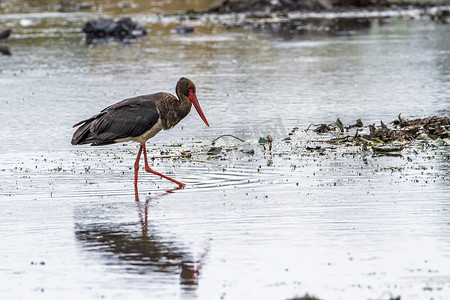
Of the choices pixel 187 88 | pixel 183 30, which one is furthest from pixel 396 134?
pixel 183 30

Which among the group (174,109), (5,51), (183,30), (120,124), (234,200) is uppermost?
(183,30)

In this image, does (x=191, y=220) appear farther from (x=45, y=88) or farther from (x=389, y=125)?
(x=45, y=88)

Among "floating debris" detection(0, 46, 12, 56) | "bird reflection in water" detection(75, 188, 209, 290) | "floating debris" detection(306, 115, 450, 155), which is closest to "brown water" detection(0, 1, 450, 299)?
"bird reflection in water" detection(75, 188, 209, 290)

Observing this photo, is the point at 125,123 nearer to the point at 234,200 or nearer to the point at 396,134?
the point at 234,200

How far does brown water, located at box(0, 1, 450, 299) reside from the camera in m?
7.34

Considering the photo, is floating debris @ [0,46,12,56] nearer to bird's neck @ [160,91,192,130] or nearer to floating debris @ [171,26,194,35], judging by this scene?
floating debris @ [171,26,194,35]

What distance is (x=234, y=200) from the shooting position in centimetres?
1005

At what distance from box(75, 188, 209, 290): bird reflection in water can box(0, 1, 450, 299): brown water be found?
0.02m

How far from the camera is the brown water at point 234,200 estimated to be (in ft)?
24.1

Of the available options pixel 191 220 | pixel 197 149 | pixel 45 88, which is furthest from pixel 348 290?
pixel 45 88

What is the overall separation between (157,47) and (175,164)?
19121 millimetres

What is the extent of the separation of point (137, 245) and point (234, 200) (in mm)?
2004

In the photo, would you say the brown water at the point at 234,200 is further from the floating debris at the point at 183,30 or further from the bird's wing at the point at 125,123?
the floating debris at the point at 183,30

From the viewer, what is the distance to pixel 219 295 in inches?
274
